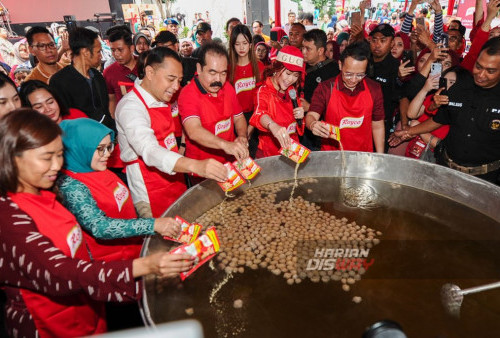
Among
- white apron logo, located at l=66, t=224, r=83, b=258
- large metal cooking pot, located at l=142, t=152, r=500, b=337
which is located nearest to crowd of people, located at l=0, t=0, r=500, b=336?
white apron logo, located at l=66, t=224, r=83, b=258

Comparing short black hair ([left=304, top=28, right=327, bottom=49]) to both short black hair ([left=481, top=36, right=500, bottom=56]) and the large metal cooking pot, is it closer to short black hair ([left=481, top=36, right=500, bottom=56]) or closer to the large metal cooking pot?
short black hair ([left=481, top=36, right=500, bottom=56])

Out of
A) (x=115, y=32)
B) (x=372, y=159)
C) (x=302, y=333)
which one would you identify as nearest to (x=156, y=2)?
(x=115, y=32)

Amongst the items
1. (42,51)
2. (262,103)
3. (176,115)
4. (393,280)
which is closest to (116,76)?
(42,51)

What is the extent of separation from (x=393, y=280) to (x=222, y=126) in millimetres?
1754

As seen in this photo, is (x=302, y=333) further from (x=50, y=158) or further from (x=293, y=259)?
(x=50, y=158)

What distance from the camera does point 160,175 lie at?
2.19 metres

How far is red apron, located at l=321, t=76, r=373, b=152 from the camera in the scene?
2.74 m

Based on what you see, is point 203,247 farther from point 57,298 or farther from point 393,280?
point 393,280

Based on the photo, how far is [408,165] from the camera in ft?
7.86

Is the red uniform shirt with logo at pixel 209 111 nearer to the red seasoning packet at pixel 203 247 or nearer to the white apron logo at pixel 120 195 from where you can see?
the white apron logo at pixel 120 195

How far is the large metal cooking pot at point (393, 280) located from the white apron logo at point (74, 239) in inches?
11.3

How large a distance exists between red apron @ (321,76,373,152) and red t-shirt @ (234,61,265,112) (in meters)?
1.45

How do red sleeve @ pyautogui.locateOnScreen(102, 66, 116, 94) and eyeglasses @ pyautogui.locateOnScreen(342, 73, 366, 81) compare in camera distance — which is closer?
eyeglasses @ pyautogui.locateOnScreen(342, 73, 366, 81)

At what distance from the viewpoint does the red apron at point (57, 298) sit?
125 cm
